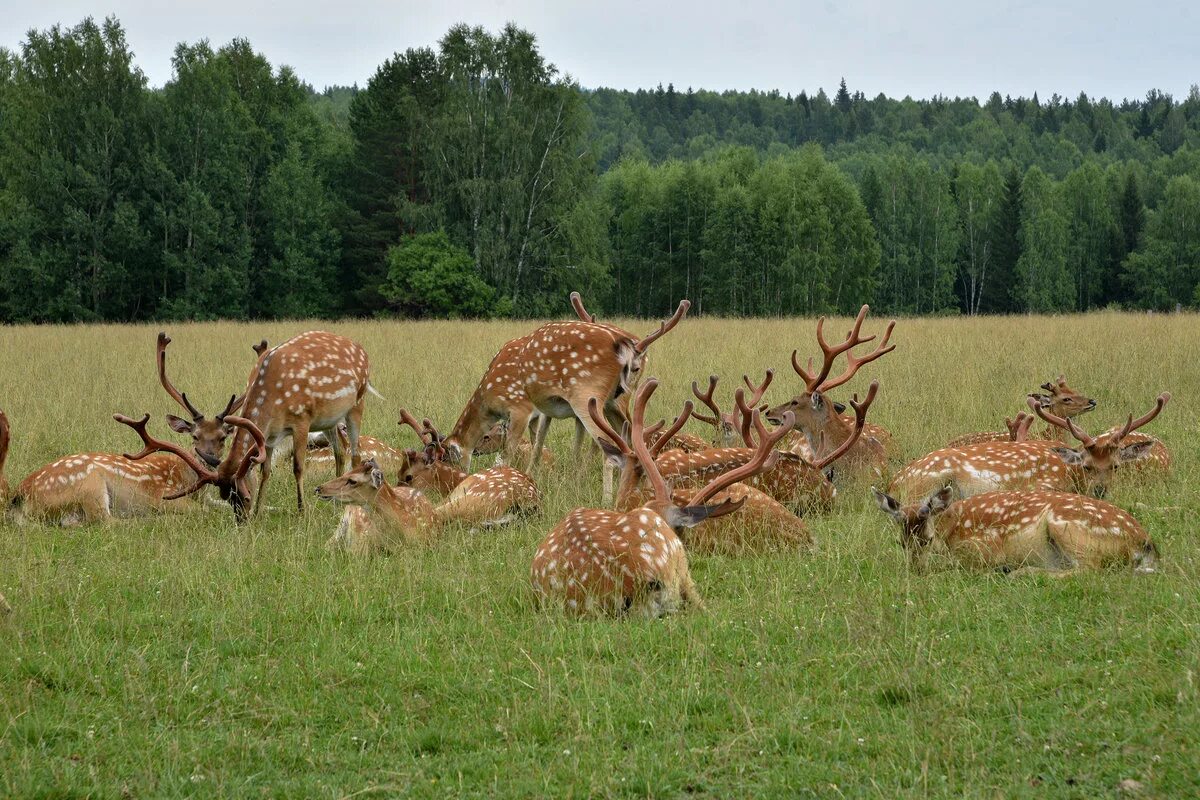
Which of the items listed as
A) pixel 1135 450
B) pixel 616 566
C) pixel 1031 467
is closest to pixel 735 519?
pixel 616 566

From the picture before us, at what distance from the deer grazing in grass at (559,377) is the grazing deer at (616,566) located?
275 cm

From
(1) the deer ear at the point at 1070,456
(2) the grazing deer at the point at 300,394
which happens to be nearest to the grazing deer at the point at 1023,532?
(1) the deer ear at the point at 1070,456

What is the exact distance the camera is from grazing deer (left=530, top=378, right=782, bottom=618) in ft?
17.2

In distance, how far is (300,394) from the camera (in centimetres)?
803

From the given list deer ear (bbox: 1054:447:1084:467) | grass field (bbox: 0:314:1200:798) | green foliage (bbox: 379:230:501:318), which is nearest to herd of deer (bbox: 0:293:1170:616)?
deer ear (bbox: 1054:447:1084:467)

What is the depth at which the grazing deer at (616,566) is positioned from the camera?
523cm

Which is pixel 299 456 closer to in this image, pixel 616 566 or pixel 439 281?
pixel 616 566

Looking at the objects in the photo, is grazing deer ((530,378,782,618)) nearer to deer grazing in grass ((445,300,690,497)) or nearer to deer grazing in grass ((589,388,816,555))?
deer grazing in grass ((589,388,816,555))

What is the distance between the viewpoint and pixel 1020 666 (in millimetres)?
4559

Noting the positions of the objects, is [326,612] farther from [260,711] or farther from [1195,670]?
[1195,670]

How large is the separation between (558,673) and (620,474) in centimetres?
344

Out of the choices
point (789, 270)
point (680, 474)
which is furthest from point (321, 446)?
point (789, 270)

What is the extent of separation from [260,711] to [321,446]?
558 cm

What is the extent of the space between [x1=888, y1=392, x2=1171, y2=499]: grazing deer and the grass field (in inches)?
11.5
